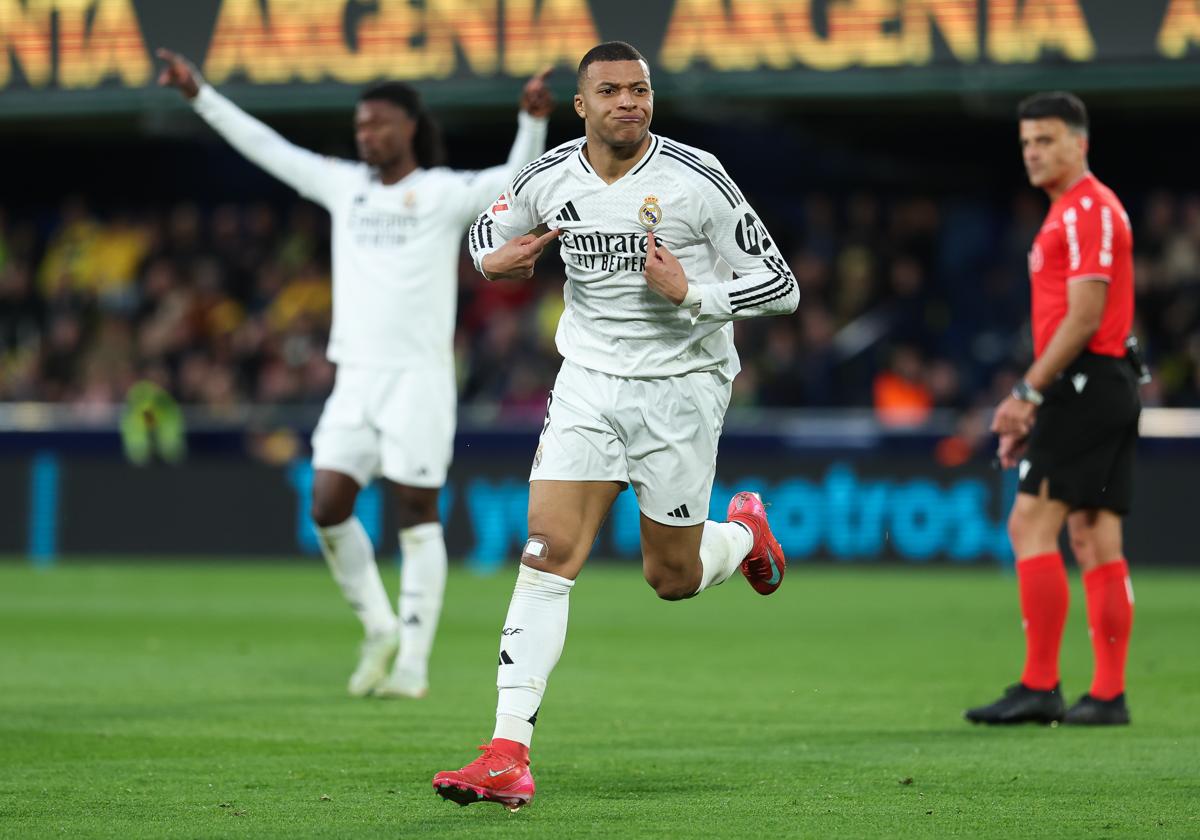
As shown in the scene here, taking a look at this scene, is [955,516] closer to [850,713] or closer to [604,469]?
[850,713]

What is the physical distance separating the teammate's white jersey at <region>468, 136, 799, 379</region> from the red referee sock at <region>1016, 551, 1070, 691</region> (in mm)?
2277

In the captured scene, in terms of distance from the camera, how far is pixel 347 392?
29.2 ft

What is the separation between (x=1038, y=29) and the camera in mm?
17453

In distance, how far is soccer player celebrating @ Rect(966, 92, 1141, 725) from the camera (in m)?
7.65

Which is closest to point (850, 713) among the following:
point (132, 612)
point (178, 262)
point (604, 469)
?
point (604, 469)

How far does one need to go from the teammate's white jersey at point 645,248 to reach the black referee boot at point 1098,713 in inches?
99.3

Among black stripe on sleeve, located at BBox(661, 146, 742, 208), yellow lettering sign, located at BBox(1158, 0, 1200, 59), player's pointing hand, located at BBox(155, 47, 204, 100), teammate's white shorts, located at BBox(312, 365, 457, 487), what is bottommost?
teammate's white shorts, located at BBox(312, 365, 457, 487)

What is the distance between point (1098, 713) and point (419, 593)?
2.95m

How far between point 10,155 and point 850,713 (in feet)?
67.7

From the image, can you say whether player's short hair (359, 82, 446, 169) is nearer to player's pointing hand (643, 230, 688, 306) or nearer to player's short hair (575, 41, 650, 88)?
player's short hair (575, 41, 650, 88)

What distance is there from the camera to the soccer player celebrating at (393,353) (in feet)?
28.7

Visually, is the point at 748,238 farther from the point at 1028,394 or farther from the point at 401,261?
the point at 401,261

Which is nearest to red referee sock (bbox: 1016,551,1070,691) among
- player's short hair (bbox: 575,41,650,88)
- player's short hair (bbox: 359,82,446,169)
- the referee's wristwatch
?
the referee's wristwatch

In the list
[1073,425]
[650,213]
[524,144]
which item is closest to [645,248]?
[650,213]
